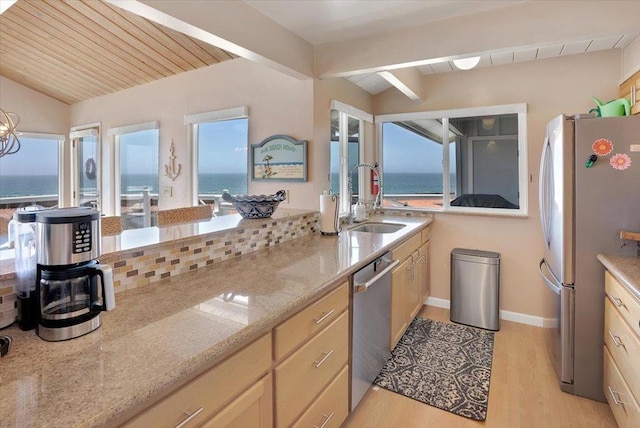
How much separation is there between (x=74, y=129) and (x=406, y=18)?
483 centimetres

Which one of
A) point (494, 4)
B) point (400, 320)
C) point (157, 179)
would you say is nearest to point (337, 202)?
point (400, 320)

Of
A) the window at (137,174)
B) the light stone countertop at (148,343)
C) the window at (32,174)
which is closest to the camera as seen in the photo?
the light stone countertop at (148,343)

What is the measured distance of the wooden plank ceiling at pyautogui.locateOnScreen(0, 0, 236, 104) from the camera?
9.12ft

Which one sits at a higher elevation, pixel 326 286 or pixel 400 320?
pixel 326 286

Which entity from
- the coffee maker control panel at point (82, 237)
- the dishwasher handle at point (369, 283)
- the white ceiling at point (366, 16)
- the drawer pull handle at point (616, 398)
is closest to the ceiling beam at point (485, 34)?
the white ceiling at point (366, 16)

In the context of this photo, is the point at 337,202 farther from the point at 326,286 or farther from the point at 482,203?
the point at 482,203

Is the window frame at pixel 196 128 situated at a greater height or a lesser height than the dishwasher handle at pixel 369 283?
greater

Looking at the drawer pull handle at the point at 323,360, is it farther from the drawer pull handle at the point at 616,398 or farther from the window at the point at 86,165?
the window at the point at 86,165

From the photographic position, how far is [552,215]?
2.20 metres

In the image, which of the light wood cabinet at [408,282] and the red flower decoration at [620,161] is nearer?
the red flower decoration at [620,161]

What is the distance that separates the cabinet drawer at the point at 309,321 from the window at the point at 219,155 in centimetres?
194

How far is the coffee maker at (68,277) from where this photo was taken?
89 cm

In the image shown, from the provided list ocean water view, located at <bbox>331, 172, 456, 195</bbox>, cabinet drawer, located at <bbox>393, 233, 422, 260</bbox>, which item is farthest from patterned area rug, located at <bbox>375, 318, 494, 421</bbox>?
ocean water view, located at <bbox>331, 172, 456, 195</bbox>

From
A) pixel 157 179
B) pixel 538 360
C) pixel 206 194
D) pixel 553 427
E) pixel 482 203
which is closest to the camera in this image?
pixel 553 427
